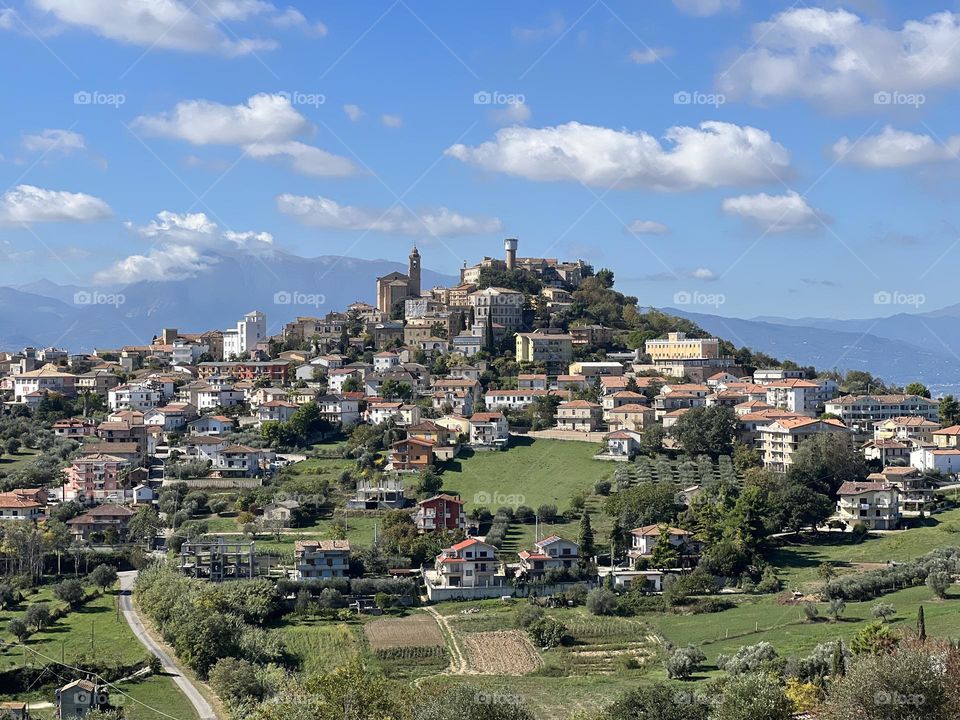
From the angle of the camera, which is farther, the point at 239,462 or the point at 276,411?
the point at 276,411

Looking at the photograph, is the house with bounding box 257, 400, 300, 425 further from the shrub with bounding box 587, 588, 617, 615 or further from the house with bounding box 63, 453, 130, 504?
the shrub with bounding box 587, 588, 617, 615

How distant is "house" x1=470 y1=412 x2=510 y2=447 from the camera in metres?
51.6

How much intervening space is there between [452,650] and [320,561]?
293 inches

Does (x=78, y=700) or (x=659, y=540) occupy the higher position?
(x=659, y=540)

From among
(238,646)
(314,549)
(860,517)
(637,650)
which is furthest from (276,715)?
(860,517)

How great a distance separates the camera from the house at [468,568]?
37156 millimetres

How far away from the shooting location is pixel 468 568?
3722cm

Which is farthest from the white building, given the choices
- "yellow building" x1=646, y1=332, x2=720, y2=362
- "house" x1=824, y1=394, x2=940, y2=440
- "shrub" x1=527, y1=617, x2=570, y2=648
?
"shrub" x1=527, y1=617, x2=570, y2=648

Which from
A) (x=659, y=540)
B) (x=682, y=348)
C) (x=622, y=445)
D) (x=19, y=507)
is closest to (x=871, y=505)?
(x=659, y=540)

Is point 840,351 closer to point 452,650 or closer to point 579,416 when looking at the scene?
point 579,416

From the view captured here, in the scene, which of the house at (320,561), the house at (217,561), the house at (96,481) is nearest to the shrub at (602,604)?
the house at (320,561)

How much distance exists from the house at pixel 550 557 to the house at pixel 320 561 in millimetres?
5173

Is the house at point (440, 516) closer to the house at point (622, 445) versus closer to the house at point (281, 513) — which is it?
the house at point (281, 513)

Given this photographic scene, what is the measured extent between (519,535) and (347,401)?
54.8ft
